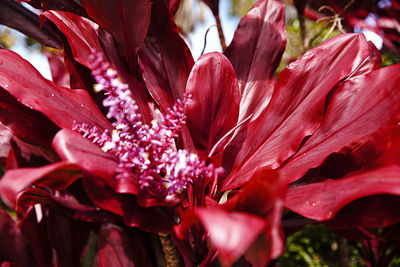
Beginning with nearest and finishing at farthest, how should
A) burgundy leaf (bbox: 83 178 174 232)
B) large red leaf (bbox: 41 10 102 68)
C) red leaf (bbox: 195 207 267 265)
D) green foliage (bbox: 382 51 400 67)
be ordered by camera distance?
red leaf (bbox: 195 207 267 265) < burgundy leaf (bbox: 83 178 174 232) < large red leaf (bbox: 41 10 102 68) < green foliage (bbox: 382 51 400 67)

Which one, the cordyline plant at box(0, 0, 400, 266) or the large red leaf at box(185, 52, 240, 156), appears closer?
the cordyline plant at box(0, 0, 400, 266)

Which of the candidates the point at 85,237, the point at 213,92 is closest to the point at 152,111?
the point at 213,92

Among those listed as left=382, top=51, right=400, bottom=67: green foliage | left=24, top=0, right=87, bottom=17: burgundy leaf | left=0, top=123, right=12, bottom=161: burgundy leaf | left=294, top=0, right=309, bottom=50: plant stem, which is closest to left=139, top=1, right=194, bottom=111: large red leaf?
left=24, top=0, right=87, bottom=17: burgundy leaf

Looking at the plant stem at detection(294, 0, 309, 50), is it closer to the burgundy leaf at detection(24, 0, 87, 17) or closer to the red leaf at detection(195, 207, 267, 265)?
the burgundy leaf at detection(24, 0, 87, 17)

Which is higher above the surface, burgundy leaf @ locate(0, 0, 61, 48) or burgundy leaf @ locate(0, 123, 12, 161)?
burgundy leaf @ locate(0, 0, 61, 48)

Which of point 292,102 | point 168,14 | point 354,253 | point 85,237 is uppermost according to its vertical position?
point 168,14

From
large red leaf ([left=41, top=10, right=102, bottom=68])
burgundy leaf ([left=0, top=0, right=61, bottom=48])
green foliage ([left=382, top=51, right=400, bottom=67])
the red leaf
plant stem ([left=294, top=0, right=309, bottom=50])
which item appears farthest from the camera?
green foliage ([left=382, top=51, right=400, bottom=67])

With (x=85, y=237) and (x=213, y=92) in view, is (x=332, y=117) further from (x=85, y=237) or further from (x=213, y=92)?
(x=85, y=237)

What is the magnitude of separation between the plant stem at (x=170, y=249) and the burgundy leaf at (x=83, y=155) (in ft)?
0.49

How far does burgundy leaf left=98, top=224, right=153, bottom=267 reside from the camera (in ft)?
1.30

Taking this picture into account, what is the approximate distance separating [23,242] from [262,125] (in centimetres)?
40

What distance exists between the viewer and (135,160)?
0.32m

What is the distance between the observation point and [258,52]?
18.4 inches

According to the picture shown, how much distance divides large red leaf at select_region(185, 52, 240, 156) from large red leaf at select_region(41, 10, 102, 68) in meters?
0.14
